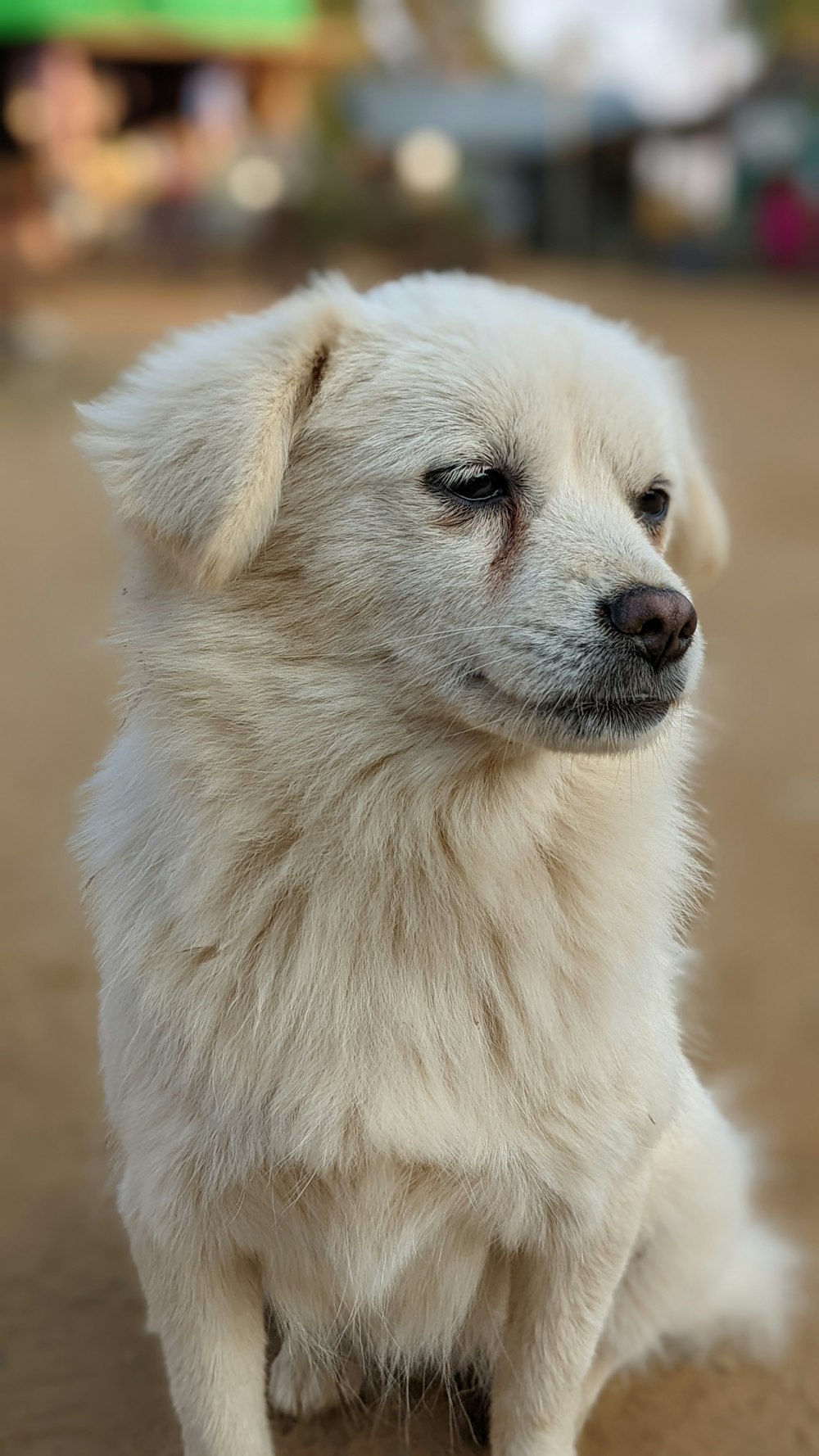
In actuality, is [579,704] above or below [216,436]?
below

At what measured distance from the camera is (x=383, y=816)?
5.83 ft

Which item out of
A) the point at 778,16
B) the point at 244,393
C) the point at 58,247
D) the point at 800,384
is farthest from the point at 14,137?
the point at 244,393

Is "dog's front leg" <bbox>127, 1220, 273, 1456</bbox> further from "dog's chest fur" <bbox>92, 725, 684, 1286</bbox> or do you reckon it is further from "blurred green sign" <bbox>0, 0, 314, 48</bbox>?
"blurred green sign" <bbox>0, 0, 314, 48</bbox>

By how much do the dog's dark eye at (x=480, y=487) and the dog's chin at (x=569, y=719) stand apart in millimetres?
263

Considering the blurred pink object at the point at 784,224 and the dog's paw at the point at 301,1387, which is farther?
the blurred pink object at the point at 784,224

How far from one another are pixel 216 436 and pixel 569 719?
0.60 m

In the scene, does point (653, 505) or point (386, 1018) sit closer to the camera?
point (386, 1018)

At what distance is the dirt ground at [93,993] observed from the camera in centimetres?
247

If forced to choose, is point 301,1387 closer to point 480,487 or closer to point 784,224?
point 480,487

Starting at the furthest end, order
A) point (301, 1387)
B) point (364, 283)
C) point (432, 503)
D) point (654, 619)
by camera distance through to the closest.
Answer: point (364, 283)
point (301, 1387)
point (432, 503)
point (654, 619)

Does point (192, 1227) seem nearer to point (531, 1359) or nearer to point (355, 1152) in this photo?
point (355, 1152)

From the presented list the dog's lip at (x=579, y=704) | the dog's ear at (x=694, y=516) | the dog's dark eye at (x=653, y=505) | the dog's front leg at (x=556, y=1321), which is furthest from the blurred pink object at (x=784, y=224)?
the dog's front leg at (x=556, y=1321)

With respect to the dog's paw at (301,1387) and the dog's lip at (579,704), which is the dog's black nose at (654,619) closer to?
the dog's lip at (579,704)

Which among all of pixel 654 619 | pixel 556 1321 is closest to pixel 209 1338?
pixel 556 1321
